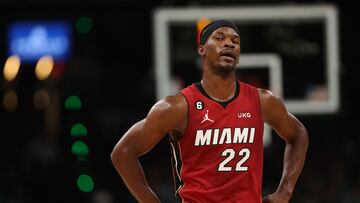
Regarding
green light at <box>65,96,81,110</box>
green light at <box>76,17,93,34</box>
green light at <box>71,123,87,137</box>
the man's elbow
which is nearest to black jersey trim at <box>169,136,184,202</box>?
the man's elbow

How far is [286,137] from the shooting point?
5527 mm

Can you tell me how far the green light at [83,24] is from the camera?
14.4 metres

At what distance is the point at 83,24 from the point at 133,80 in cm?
139

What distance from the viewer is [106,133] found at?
554 inches

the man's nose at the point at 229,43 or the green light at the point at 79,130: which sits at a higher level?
the man's nose at the point at 229,43

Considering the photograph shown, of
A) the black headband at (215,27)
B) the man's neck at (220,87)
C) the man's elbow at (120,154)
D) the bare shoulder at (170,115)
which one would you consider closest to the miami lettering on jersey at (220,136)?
the bare shoulder at (170,115)

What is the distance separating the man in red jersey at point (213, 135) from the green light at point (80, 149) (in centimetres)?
762

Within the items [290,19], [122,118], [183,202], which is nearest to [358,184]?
[290,19]

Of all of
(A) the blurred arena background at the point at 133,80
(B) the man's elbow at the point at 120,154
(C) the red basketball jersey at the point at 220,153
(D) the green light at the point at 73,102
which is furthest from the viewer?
(D) the green light at the point at 73,102

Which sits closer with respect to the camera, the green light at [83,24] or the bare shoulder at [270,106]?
the bare shoulder at [270,106]

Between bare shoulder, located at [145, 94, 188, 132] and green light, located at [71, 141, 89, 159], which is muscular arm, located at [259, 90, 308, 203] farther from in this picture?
green light, located at [71, 141, 89, 159]

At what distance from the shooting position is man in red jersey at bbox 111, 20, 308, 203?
5.11 m

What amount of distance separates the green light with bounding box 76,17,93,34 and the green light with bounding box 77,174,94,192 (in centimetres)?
275

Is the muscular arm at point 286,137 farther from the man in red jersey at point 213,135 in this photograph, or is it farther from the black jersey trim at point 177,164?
the black jersey trim at point 177,164
